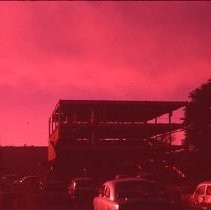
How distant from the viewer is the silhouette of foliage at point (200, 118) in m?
60.6

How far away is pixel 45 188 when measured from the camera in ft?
161

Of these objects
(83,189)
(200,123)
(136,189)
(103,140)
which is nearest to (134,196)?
(136,189)

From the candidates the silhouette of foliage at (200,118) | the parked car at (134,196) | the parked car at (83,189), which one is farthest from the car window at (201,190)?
the silhouette of foliage at (200,118)

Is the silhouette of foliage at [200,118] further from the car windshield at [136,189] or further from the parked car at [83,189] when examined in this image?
the car windshield at [136,189]

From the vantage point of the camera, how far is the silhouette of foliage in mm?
60606

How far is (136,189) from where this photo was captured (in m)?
16.7

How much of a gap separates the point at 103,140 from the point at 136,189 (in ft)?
175

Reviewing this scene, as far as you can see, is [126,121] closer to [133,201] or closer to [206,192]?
[206,192]

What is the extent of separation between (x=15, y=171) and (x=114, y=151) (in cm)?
5126

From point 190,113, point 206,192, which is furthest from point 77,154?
point 206,192

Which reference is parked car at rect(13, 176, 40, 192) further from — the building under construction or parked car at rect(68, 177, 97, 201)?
parked car at rect(68, 177, 97, 201)

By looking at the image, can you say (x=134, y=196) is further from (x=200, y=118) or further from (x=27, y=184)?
(x=200, y=118)

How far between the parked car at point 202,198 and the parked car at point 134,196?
491 cm

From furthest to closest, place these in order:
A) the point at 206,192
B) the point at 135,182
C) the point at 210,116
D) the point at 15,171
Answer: the point at 15,171
the point at 210,116
the point at 206,192
the point at 135,182
